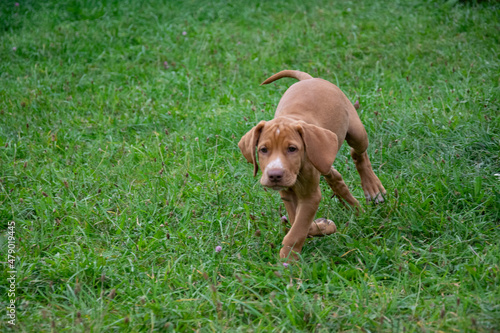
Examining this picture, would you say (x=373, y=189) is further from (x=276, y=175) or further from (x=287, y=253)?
(x=276, y=175)

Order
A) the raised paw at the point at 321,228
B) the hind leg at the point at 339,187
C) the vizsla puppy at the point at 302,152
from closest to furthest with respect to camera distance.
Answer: the vizsla puppy at the point at 302,152 → the raised paw at the point at 321,228 → the hind leg at the point at 339,187

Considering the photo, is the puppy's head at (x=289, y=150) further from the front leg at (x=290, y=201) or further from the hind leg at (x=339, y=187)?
the hind leg at (x=339, y=187)

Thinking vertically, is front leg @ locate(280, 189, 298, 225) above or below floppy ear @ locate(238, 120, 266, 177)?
below

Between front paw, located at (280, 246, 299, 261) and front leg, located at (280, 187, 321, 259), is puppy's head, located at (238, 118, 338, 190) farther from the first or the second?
front paw, located at (280, 246, 299, 261)

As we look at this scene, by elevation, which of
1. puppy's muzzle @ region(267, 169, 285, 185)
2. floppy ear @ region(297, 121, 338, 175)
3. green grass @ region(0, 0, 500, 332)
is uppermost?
floppy ear @ region(297, 121, 338, 175)

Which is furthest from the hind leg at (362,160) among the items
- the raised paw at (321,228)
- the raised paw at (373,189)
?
the raised paw at (321,228)

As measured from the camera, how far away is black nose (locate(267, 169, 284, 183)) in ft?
10.2

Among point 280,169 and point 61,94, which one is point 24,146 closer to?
point 61,94

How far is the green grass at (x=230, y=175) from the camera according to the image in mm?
2941

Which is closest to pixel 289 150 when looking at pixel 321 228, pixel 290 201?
pixel 290 201

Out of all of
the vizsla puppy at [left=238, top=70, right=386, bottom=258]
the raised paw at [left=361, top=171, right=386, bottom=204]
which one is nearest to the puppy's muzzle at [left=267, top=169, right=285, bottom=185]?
the vizsla puppy at [left=238, top=70, right=386, bottom=258]

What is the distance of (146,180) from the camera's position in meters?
4.61

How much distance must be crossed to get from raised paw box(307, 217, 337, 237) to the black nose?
0.59 meters

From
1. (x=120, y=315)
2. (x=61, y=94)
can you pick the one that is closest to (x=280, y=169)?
(x=120, y=315)
